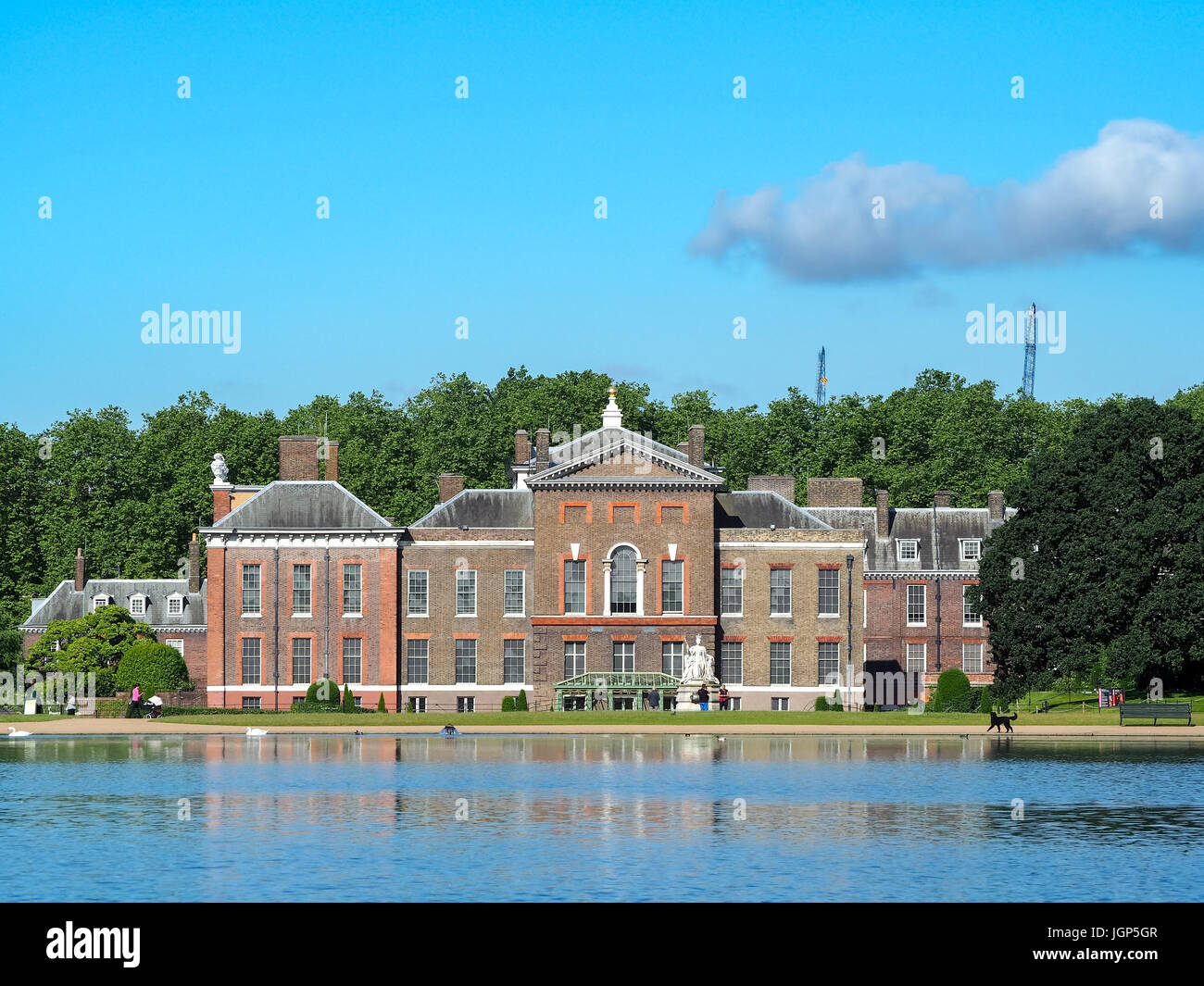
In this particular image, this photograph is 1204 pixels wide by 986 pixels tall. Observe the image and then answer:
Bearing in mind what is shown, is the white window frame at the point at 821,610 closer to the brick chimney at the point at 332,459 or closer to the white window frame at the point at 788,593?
the white window frame at the point at 788,593

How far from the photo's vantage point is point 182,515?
103625mm

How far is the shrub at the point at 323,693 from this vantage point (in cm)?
7438

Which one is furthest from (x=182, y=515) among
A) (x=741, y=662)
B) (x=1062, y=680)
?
(x=1062, y=680)

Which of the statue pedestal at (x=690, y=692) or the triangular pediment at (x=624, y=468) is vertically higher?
the triangular pediment at (x=624, y=468)

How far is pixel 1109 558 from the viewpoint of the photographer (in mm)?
66500

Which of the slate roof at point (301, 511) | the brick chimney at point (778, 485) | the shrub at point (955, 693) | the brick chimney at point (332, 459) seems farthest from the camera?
the brick chimney at point (778, 485)

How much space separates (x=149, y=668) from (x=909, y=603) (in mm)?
39501

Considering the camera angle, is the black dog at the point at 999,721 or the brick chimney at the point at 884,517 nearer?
the black dog at the point at 999,721

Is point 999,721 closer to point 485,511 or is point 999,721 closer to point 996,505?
point 485,511

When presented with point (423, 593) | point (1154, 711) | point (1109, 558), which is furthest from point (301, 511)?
point (1154, 711)

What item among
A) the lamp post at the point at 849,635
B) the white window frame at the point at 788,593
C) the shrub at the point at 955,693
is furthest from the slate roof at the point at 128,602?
the shrub at the point at 955,693

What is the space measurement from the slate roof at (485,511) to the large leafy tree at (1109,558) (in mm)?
21236

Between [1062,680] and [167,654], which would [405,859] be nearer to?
[167,654]
